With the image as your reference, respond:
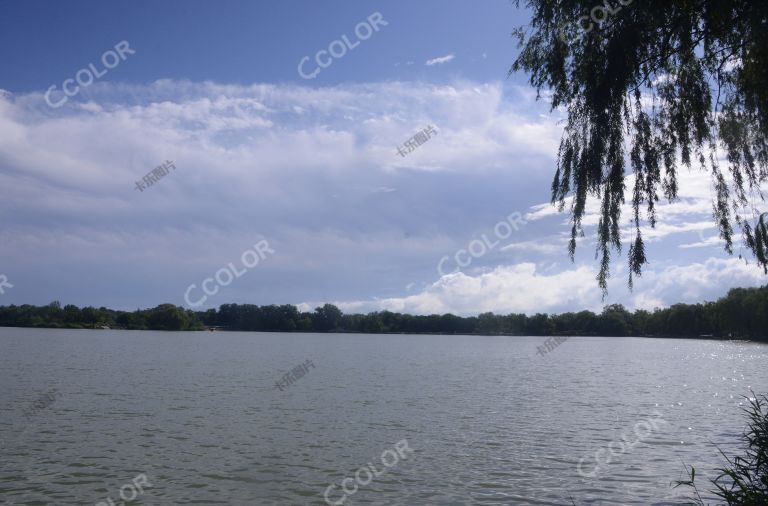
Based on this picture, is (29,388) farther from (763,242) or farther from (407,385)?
(763,242)

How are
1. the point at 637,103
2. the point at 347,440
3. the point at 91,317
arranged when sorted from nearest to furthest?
the point at 637,103 < the point at 347,440 < the point at 91,317

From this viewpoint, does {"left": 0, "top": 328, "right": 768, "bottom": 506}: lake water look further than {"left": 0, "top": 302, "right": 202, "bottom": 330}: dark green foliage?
No

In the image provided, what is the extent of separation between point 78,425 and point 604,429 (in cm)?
2008

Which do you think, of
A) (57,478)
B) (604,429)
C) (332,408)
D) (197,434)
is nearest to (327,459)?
(197,434)

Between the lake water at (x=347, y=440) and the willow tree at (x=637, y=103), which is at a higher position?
the willow tree at (x=637, y=103)

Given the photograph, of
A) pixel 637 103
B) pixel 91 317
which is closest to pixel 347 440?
pixel 637 103

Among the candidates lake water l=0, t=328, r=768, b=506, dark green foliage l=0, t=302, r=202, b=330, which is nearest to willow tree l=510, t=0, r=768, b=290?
lake water l=0, t=328, r=768, b=506

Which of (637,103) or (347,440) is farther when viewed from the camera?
(347,440)

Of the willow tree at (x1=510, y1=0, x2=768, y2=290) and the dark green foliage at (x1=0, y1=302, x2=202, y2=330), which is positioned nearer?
→ the willow tree at (x1=510, y1=0, x2=768, y2=290)

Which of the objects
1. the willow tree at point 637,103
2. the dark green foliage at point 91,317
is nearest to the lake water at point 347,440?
the willow tree at point 637,103

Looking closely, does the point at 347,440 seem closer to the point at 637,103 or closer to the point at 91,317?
the point at 637,103

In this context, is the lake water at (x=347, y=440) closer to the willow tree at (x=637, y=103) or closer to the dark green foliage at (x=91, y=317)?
the willow tree at (x=637, y=103)

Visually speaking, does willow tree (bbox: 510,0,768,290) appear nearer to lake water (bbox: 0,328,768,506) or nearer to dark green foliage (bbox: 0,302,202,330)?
lake water (bbox: 0,328,768,506)

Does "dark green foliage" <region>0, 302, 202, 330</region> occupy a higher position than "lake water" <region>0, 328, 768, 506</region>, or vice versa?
"dark green foliage" <region>0, 302, 202, 330</region>
